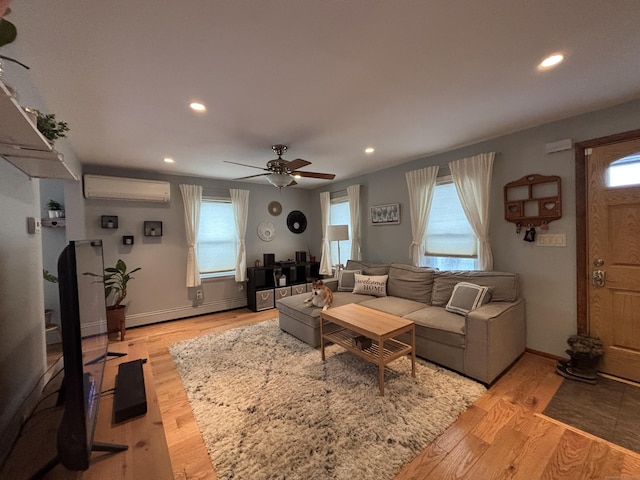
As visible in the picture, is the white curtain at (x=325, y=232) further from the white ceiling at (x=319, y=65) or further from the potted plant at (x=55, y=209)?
the potted plant at (x=55, y=209)

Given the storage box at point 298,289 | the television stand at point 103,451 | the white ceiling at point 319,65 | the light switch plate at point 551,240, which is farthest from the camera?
the storage box at point 298,289

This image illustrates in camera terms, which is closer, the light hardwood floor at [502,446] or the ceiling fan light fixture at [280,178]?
the light hardwood floor at [502,446]

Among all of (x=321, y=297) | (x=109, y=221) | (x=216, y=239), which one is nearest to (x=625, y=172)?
(x=321, y=297)

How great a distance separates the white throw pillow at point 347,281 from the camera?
13.1 ft

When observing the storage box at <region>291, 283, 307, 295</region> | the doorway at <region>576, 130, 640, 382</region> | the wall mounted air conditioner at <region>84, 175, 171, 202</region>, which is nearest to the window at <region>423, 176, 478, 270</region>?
the doorway at <region>576, 130, 640, 382</region>

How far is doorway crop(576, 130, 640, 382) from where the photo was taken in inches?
87.8

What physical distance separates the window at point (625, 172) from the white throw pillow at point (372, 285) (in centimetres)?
244

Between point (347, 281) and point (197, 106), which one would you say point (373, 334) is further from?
point (197, 106)

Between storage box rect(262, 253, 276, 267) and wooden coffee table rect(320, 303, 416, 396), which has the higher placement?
storage box rect(262, 253, 276, 267)

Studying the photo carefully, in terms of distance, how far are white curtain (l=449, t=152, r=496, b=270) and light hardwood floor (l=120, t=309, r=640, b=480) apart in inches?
53.9

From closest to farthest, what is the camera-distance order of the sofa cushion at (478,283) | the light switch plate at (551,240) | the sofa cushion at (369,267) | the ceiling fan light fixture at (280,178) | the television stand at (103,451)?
the television stand at (103,451) < the light switch plate at (551,240) < the sofa cushion at (478,283) < the ceiling fan light fixture at (280,178) < the sofa cushion at (369,267)

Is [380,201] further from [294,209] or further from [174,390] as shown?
[174,390]

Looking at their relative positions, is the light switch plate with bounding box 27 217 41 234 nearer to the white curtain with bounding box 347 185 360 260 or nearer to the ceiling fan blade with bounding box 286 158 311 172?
the ceiling fan blade with bounding box 286 158 311 172

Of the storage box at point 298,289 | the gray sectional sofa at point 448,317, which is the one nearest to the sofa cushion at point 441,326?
the gray sectional sofa at point 448,317
